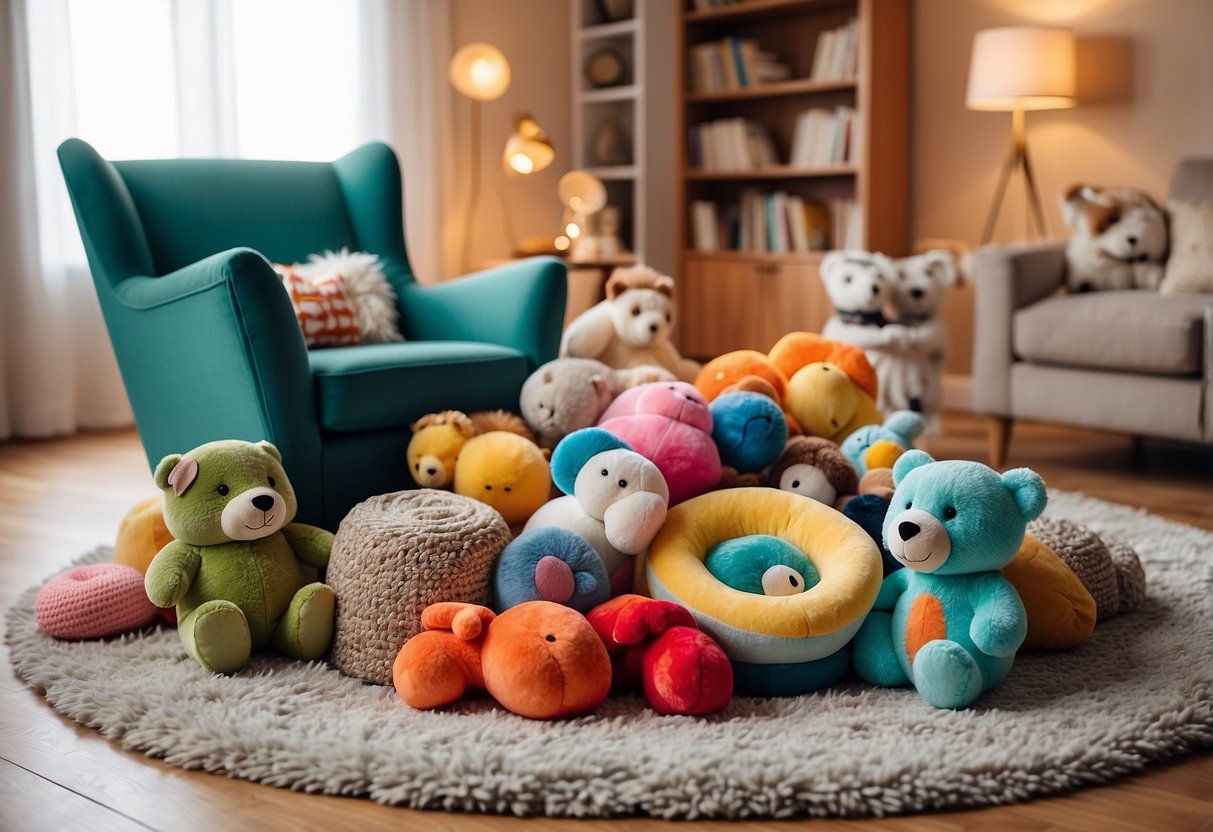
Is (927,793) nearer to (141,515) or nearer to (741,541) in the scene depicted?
(741,541)

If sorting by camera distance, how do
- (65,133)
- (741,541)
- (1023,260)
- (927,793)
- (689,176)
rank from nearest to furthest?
(927,793) < (741,541) < (1023,260) < (65,133) < (689,176)

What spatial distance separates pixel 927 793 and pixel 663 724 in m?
0.34

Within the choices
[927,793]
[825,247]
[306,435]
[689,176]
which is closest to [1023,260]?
[825,247]

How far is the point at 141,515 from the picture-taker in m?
2.13

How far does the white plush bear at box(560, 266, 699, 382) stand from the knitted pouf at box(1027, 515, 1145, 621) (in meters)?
0.94

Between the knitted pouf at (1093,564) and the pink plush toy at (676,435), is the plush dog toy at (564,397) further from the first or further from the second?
the knitted pouf at (1093,564)

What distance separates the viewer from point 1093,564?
1999 mm

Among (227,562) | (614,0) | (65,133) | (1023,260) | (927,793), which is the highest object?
(614,0)

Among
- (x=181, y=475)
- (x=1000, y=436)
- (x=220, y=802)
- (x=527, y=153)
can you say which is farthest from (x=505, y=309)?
(x=527, y=153)

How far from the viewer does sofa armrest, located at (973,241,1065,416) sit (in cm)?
Result: 339

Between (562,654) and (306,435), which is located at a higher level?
(306,435)

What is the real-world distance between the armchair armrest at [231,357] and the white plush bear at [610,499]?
1.70 ft

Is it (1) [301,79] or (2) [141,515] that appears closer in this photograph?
(2) [141,515]

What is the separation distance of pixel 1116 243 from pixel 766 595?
225 cm
